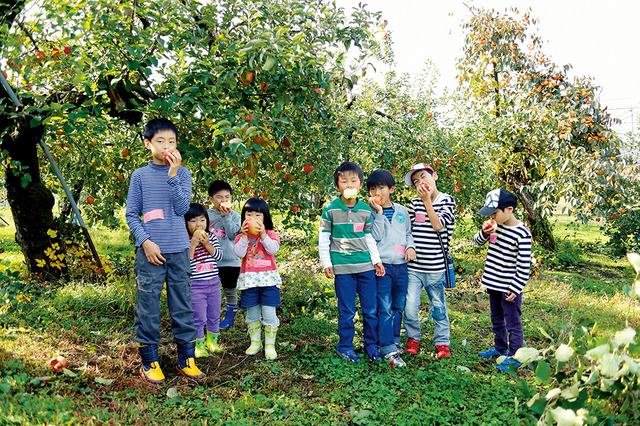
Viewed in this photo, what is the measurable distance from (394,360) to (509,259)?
114cm

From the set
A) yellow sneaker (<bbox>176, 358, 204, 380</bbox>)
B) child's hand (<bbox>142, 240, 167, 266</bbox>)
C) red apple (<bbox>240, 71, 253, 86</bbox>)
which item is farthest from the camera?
red apple (<bbox>240, 71, 253, 86</bbox>)

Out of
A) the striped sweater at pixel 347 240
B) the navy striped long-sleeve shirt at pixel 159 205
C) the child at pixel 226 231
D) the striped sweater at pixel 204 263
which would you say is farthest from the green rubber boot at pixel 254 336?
the navy striped long-sleeve shirt at pixel 159 205

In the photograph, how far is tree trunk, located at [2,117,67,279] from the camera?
182 inches

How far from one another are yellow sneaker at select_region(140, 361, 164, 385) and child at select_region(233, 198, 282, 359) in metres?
0.70

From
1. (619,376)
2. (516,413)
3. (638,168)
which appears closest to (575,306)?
(638,168)

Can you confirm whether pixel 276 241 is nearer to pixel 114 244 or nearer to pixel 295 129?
pixel 295 129

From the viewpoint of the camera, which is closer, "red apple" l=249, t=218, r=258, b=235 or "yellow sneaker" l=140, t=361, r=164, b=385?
"yellow sneaker" l=140, t=361, r=164, b=385

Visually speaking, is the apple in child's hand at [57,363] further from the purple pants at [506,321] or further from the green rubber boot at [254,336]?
the purple pants at [506,321]

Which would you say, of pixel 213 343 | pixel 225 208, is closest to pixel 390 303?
pixel 213 343

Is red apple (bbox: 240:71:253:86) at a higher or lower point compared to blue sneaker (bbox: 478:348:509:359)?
higher

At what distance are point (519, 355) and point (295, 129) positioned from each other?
2.60 meters

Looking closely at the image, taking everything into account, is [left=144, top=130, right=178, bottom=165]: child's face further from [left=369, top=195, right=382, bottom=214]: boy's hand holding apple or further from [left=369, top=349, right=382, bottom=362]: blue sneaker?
[left=369, top=349, right=382, bottom=362]: blue sneaker

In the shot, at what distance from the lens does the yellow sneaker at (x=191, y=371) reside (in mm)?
2797

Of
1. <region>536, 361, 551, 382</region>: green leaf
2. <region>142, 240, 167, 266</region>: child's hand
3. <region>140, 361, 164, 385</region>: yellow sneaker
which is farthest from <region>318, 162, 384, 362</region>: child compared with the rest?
<region>536, 361, 551, 382</region>: green leaf
